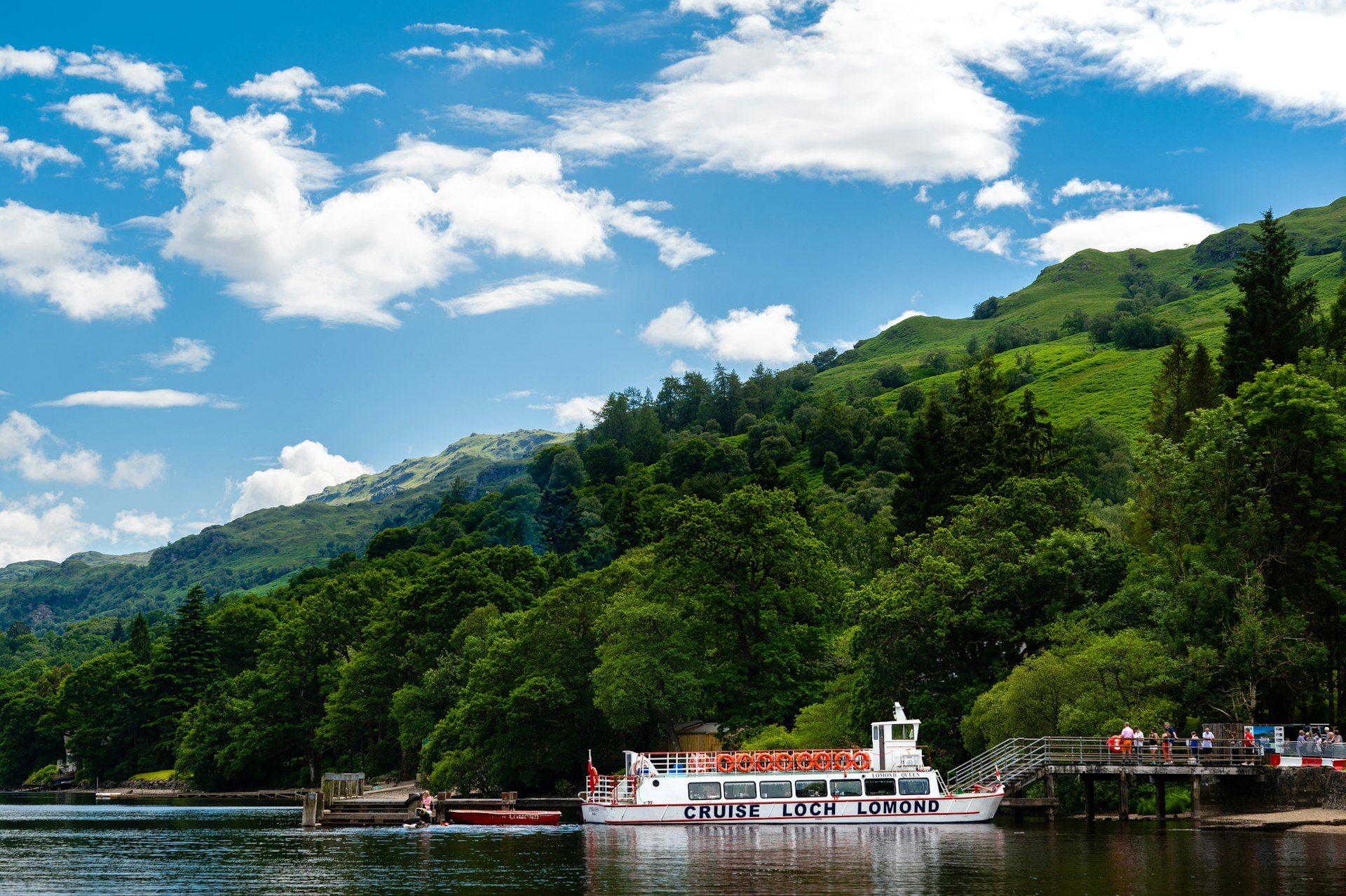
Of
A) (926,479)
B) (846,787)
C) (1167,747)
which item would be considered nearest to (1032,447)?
(926,479)

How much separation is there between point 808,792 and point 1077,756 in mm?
14639

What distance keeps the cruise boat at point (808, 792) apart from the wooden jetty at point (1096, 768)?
1.69m

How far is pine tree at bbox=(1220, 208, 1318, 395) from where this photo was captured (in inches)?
3462

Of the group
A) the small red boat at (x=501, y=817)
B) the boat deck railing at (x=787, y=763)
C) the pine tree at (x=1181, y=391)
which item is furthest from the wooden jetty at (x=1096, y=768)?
the pine tree at (x=1181, y=391)

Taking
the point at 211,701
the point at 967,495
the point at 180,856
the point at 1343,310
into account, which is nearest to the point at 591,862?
the point at 180,856

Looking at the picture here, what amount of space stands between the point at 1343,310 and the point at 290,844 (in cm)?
7825

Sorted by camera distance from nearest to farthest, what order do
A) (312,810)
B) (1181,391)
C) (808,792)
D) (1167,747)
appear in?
(1167,747) → (808,792) → (312,810) → (1181,391)

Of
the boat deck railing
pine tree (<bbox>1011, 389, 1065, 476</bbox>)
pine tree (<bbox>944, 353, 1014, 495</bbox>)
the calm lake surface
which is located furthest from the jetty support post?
pine tree (<bbox>1011, 389, 1065, 476</bbox>)

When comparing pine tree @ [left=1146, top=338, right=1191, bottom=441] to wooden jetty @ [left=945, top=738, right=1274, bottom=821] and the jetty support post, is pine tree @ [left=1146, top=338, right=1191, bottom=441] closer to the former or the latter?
wooden jetty @ [left=945, top=738, right=1274, bottom=821]

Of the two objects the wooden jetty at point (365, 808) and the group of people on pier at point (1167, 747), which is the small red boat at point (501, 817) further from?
the group of people on pier at point (1167, 747)

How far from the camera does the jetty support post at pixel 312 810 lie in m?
79.9

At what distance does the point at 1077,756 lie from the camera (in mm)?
62281

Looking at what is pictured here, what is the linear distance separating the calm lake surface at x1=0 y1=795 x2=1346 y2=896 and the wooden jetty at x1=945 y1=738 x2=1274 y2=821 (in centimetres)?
210

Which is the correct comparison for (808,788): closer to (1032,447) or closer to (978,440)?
(978,440)
